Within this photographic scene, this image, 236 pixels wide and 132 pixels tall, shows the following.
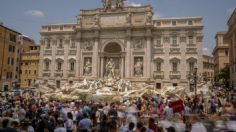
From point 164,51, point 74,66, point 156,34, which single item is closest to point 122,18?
point 156,34

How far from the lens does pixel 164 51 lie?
134 ft

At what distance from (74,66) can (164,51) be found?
51.8ft

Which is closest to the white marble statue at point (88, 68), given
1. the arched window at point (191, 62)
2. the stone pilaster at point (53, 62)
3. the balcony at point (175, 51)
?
the stone pilaster at point (53, 62)

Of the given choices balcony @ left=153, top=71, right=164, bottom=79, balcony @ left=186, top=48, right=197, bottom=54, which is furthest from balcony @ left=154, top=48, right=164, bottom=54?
balcony @ left=186, top=48, right=197, bottom=54

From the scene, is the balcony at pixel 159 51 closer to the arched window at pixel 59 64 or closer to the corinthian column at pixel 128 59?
A: the corinthian column at pixel 128 59

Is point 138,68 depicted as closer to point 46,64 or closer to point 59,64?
point 59,64

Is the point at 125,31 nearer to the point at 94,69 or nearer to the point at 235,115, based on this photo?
the point at 94,69

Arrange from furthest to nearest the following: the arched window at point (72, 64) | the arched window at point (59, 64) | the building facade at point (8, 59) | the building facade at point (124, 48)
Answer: the arched window at point (59, 64), the building facade at point (8, 59), the arched window at point (72, 64), the building facade at point (124, 48)

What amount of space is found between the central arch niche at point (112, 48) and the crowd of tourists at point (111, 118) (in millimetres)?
23288

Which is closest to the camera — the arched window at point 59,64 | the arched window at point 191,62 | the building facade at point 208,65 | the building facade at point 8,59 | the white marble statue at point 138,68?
the arched window at point 191,62

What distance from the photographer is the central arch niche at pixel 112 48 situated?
145 ft

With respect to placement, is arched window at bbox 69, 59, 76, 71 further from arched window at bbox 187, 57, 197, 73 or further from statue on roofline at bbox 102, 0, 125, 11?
arched window at bbox 187, 57, 197, 73

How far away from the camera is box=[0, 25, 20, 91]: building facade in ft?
150

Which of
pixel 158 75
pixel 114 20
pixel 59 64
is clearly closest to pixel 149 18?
pixel 114 20
